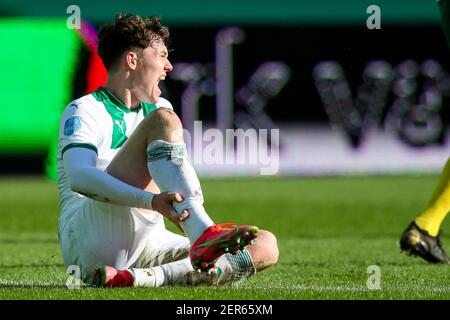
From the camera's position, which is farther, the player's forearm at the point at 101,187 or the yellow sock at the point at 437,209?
the yellow sock at the point at 437,209

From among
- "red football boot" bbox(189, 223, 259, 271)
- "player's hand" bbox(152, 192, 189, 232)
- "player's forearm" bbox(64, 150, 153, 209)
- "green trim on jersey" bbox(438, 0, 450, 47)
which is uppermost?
"green trim on jersey" bbox(438, 0, 450, 47)

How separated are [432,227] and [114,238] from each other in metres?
2.26

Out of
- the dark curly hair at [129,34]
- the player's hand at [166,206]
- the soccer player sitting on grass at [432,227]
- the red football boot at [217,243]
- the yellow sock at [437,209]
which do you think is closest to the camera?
the red football boot at [217,243]

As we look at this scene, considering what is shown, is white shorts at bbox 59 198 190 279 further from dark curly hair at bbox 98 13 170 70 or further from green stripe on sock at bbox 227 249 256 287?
dark curly hair at bbox 98 13 170 70

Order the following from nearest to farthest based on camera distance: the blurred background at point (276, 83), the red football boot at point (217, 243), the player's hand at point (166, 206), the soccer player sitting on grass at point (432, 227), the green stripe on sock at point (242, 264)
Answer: the red football boot at point (217, 243), the player's hand at point (166, 206), the green stripe on sock at point (242, 264), the soccer player sitting on grass at point (432, 227), the blurred background at point (276, 83)

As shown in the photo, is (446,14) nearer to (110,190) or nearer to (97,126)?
(97,126)

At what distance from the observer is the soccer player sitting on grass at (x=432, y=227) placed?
18.8 feet

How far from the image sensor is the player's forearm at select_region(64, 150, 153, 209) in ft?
13.0

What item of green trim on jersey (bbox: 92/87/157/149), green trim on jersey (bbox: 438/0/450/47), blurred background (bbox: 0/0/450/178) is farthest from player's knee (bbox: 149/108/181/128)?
blurred background (bbox: 0/0/450/178)

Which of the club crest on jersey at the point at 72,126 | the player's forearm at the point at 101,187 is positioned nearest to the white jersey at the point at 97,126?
the club crest on jersey at the point at 72,126

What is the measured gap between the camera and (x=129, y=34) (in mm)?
4395

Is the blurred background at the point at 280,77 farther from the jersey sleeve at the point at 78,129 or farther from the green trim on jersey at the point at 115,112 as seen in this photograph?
the jersey sleeve at the point at 78,129

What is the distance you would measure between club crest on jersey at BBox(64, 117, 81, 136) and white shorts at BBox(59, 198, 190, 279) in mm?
289

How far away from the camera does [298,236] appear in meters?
7.99
